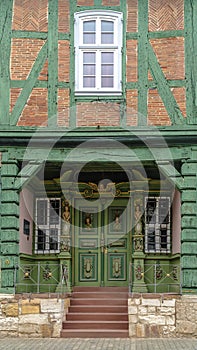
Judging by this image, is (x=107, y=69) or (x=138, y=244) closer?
(x=107, y=69)

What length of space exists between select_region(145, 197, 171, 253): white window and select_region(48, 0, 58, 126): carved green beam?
3330mm

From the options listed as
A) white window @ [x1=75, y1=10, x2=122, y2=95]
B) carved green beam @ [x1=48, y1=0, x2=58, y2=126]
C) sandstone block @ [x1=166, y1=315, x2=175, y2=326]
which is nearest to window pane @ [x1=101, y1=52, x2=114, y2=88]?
white window @ [x1=75, y1=10, x2=122, y2=95]

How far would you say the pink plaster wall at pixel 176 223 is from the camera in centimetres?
1422

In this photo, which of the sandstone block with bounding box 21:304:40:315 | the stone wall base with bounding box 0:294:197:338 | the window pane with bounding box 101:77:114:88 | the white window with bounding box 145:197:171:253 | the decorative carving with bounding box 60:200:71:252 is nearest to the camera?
the stone wall base with bounding box 0:294:197:338

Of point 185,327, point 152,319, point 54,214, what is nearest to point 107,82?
point 54,214

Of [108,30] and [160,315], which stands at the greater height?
[108,30]

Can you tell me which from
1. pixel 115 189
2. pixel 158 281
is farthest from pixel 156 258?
pixel 115 189

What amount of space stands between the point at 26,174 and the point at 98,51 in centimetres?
301

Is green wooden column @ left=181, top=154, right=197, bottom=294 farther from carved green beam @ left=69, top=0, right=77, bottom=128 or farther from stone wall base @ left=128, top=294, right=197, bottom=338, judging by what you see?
carved green beam @ left=69, top=0, right=77, bottom=128

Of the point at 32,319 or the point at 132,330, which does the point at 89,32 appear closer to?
the point at 32,319

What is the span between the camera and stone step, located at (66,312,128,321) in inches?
549

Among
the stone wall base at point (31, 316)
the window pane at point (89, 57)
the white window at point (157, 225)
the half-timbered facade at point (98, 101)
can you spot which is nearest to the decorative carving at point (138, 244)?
the half-timbered facade at point (98, 101)

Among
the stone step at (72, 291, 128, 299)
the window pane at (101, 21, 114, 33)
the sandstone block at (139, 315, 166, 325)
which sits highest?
the window pane at (101, 21, 114, 33)

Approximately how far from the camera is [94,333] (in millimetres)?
13477
